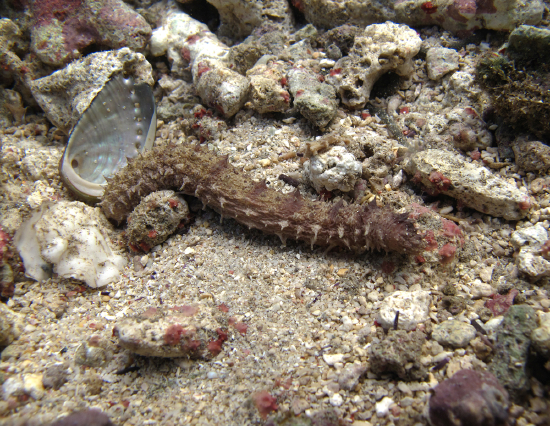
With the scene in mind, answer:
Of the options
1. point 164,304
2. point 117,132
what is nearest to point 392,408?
point 164,304

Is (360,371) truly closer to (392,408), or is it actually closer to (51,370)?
(392,408)

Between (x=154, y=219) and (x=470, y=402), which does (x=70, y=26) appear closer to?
(x=154, y=219)

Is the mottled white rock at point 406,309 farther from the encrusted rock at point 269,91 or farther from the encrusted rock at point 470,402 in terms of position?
the encrusted rock at point 269,91


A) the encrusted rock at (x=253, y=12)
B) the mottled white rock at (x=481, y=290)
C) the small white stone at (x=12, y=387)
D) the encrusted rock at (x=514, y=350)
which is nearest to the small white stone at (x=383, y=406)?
the encrusted rock at (x=514, y=350)

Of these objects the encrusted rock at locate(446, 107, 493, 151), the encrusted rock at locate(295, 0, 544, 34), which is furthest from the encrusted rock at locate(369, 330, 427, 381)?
the encrusted rock at locate(295, 0, 544, 34)

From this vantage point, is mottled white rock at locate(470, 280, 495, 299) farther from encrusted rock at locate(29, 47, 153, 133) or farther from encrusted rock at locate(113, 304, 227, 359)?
encrusted rock at locate(29, 47, 153, 133)

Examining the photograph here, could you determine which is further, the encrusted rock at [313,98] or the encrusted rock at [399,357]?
the encrusted rock at [313,98]
